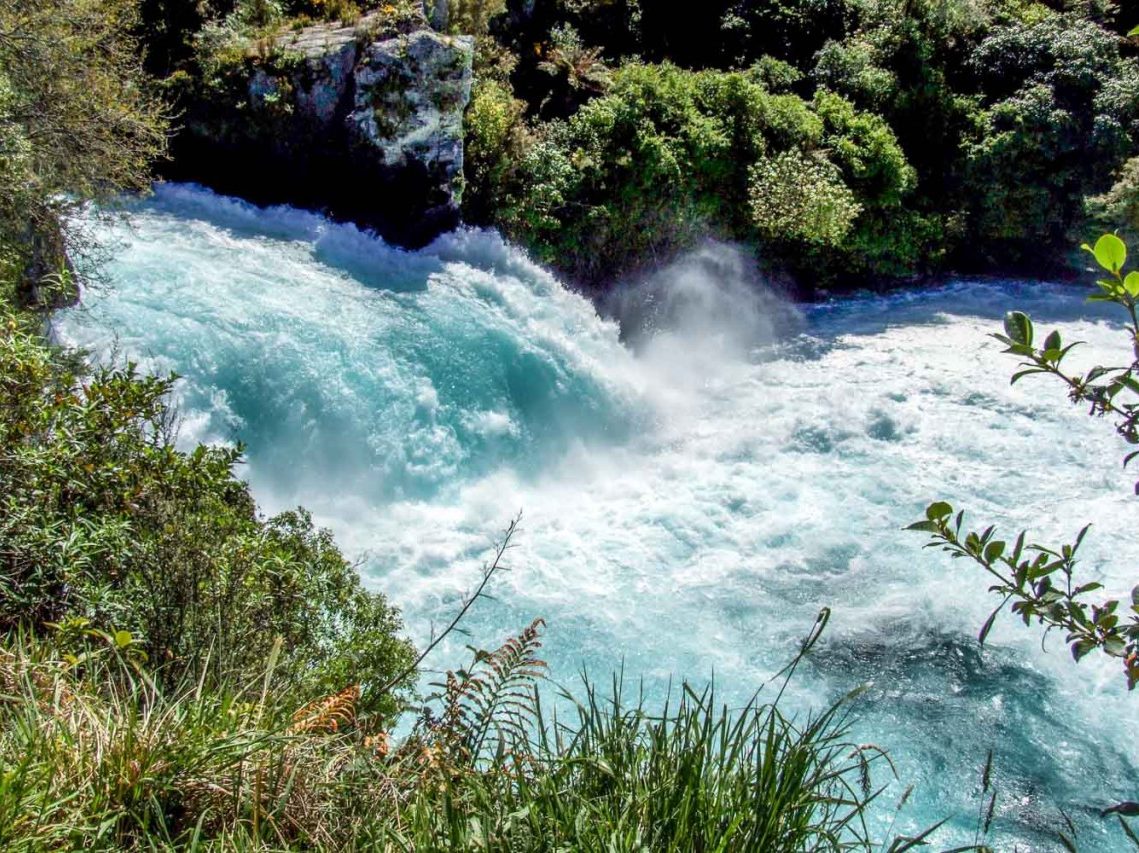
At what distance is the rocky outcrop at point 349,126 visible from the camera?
13.9 meters

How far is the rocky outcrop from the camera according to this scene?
1389cm

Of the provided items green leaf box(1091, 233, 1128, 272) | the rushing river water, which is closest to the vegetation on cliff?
green leaf box(1091, 233, 1128, 272)

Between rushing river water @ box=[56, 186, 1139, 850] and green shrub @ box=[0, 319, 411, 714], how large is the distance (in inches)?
65.3

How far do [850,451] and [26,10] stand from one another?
37.7ft

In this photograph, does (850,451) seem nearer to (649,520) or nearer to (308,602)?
(649,520)

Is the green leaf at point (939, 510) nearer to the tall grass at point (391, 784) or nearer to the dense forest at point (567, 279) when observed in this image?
the dense forest at point (567, 279)

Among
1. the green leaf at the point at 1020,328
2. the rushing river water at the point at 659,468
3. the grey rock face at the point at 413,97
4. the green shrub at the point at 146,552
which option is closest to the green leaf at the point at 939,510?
the green leaf at the point at 1020,328

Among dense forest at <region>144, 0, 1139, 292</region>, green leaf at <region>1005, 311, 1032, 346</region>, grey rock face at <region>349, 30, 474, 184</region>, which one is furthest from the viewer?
dense forest at <region>144, 0, 1139, 292</region>

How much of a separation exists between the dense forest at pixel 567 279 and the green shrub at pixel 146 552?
25 millimetres

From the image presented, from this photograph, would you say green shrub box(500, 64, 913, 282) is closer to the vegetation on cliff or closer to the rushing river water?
the rushing river water

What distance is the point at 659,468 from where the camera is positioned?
1229cm

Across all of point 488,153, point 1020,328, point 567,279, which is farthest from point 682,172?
point 1020,328

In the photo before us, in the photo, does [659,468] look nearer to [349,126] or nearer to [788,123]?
[349,126]

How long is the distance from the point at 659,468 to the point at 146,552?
827 centimetres
